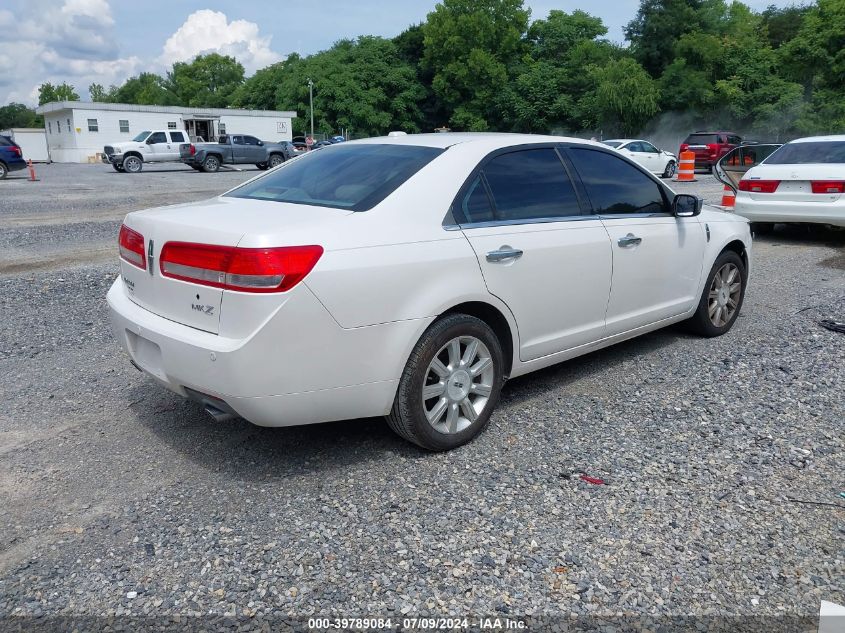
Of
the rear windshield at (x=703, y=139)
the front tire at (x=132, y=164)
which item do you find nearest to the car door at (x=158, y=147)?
the front tire at (x=132, y=164)

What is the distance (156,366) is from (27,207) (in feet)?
48.1

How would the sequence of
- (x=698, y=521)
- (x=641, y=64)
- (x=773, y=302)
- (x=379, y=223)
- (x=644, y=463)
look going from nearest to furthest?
(x=698, y=521) → (x=379, y=223) → (x=644, y=463) → (x=773, y=302) → (x=641, y=64)

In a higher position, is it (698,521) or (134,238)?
(134,238)

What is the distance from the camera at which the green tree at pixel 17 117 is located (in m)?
108

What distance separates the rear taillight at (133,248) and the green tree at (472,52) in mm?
65066

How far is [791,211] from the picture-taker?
9633 mm

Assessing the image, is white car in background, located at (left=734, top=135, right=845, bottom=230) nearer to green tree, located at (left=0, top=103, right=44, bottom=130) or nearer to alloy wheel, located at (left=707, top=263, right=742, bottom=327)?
alloy wheel, located at (left=707, top=263, right=742, bottom=327)

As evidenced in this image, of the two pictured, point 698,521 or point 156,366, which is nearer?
point 698,521

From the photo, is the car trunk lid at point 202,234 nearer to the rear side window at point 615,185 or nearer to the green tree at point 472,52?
the rear side window at point 615,185

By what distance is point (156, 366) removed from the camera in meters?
3.45

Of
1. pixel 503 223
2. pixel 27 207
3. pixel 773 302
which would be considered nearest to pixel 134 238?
pixel 503 223

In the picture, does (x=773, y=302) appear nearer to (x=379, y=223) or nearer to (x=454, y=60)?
(x=379, y=223)

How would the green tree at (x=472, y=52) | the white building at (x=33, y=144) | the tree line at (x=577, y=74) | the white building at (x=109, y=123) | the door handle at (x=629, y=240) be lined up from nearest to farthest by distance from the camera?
the door handle at (x=629, y=240), the tree line at (x=577, y=74), the white building at (x=109, y=123), the white building at (x=33, y=144), the green tree at (x=472, y=52)

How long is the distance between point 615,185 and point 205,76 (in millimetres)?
119467
